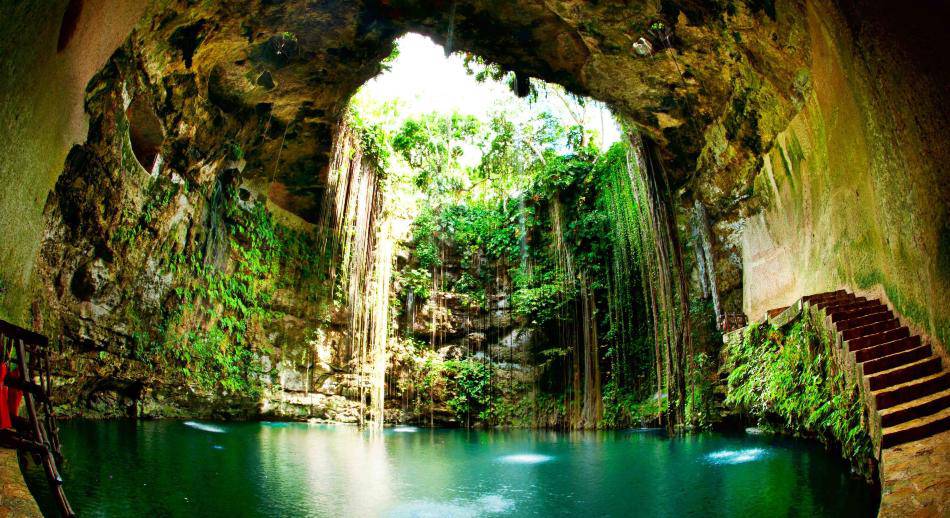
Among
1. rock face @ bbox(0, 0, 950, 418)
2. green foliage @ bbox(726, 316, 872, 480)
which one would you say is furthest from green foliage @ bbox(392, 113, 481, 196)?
green foliage @ bbox(726, 316, 872, 480)

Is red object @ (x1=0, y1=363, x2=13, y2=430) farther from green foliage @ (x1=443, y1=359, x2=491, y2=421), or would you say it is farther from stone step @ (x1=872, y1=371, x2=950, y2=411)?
green foliage @ (x1=443, y1=359, x2=491, y2=421)

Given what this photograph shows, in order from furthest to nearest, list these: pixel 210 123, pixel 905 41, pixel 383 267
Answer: pixel 383 267, pixel 210 123, pixel 905 41

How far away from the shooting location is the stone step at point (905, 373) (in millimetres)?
3418

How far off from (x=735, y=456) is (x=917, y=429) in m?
2.99

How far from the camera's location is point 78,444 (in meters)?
4.68

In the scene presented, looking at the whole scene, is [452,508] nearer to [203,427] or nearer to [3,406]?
[3,406]

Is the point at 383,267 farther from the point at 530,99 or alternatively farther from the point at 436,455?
the point at 436,455

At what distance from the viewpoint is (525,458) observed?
6.39 meters

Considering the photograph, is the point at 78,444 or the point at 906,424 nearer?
the point at 906,424

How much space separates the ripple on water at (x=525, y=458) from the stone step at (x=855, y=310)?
10.4 feet

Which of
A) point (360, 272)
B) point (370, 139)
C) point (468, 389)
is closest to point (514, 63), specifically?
point (370, 139)

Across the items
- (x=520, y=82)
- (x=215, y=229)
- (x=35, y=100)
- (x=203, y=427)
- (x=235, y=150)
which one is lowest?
(x=203, y=427)

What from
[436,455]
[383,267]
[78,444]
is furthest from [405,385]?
[78,444]

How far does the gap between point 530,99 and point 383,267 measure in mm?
4882
